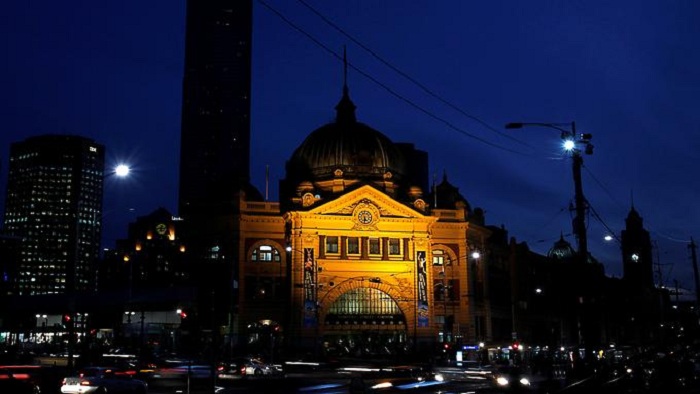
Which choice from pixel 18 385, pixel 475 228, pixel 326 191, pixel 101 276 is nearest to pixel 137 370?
pixel 18 385

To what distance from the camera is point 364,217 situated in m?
83.0

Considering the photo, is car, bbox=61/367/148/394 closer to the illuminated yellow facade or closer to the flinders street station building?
the flinders street station building

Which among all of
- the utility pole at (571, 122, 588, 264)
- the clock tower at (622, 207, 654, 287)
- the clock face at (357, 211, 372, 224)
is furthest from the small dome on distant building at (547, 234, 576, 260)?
the utility pole at (571, 122, 588, 264)

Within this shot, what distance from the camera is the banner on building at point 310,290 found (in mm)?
78438

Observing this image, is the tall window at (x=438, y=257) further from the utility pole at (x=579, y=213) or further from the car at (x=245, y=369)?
the utility pole at (x=579, y=213)

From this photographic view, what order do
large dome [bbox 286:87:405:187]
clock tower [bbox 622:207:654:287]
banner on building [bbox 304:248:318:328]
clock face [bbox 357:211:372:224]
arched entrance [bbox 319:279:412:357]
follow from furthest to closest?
1. clock tower [bbox 622:207:654:287]
2. large dome [bbox 286:87:405:187]
3. clock face [bbox 357:211:372:224]
4. arched entrance [bbox 319:279:412:357]
5. banner on building [bbox 304:248:318:328]

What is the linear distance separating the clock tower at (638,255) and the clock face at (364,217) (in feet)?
273

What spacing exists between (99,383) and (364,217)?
171ft

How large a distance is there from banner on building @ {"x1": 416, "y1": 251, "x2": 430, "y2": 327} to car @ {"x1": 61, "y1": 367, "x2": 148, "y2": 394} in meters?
49.7

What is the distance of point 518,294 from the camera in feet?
342

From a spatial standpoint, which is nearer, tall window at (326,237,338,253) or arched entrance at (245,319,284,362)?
arched entrance at (245,319,284,362)

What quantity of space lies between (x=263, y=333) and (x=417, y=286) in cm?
1690

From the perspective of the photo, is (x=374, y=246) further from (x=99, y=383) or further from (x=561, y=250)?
(x=561, y=250)

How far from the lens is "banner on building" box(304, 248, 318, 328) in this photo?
7844 cm
